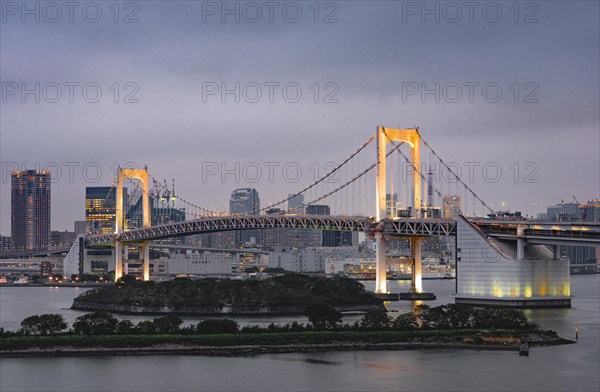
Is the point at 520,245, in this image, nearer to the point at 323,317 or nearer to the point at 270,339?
the point at 323,317

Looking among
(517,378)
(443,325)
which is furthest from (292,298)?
(517,378)

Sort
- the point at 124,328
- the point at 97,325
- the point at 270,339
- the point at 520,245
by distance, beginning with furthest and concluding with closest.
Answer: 1. the point at 520,245
2. the point at 124,328
3. the point at 97,325
4. the point at 270,339

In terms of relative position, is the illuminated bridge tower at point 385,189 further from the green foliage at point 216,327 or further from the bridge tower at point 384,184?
the green foliage at point 216,327

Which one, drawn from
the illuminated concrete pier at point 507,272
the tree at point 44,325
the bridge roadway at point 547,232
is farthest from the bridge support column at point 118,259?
the tree at point 44,325

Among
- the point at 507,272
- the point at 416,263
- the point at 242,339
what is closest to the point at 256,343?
the point at 242,339

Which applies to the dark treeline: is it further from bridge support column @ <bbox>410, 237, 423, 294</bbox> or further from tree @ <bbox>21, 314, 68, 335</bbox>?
bridge support column @ <bbox>410, 237, 423, 294</bbox>

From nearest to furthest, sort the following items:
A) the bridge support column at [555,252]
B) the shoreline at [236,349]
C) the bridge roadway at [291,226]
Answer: the shoreline at [236,349] → the bridge support column at [555,252] → the bridge roadway at [291,226]

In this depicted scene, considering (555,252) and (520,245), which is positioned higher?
(520,245)
